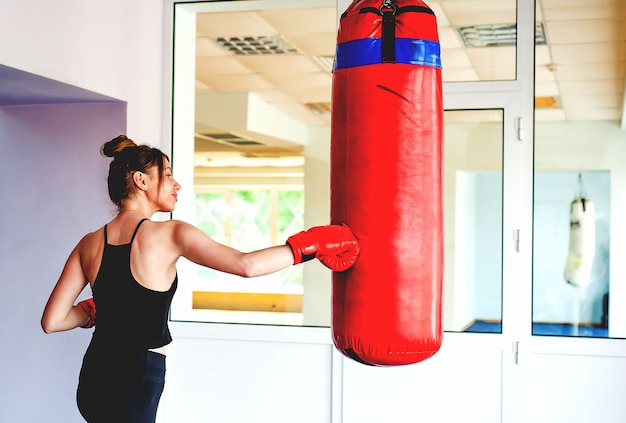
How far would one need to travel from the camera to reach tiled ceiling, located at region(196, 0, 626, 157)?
3725mm

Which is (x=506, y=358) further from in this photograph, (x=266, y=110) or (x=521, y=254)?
(x=266, y=110)

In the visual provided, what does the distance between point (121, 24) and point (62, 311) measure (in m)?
1.59

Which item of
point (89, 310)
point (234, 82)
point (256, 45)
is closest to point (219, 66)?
point (234, 82)

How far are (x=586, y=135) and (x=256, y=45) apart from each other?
2.38m

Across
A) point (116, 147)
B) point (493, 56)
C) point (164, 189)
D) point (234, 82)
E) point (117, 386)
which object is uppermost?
point (234, 82)

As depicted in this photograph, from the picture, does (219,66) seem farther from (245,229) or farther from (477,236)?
(245,229)

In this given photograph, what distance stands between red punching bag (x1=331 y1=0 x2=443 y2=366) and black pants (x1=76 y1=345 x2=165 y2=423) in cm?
60

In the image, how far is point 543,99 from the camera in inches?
154

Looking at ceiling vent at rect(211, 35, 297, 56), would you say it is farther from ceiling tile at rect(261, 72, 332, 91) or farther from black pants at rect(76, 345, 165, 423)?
black pants at rect(76, 345, 165, 423)

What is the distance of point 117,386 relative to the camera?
Answer: 2.28 metres

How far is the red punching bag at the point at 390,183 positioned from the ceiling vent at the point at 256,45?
3.24 m

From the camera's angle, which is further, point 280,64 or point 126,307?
point 280,64

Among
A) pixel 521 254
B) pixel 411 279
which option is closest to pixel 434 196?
pixel 411 279

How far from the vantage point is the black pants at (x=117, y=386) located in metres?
2.28
